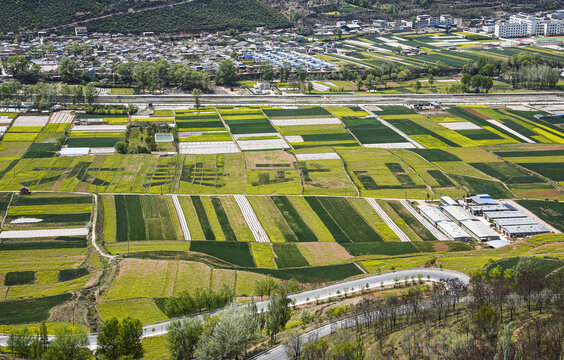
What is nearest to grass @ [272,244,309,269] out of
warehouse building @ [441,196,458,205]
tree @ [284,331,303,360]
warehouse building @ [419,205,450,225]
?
tree @ [284,331,303,360]

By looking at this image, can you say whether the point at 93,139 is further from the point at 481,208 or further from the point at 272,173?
the point at 481,208

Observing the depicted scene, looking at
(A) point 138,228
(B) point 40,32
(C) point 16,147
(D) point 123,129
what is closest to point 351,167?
(A) point 138,228

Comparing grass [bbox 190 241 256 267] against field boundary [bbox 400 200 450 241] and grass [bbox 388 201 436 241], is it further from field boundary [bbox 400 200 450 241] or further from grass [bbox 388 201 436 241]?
field boundary [bbox 400 200 450 241]

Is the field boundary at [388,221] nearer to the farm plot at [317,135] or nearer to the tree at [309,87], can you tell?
the farm plot at [317,135]

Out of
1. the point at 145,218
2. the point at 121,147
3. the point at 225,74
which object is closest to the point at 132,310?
the point at 145,218

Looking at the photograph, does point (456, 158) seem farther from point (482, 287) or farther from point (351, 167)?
point (482, 287)
